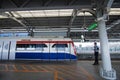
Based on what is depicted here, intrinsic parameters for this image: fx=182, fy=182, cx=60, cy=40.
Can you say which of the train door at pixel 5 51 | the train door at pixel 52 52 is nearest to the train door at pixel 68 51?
the train door at pixel 52 52

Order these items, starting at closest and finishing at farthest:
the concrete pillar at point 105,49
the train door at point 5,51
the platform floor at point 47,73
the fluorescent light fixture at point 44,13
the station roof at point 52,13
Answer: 1. the platform floor at point 47,73
2. the concrete pillar at point 105,49
3. the station roof at point 52,13
4. the fluorescent light fixture at point 44,13
5. the train door at point 5,51

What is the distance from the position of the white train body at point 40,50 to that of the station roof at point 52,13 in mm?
2145

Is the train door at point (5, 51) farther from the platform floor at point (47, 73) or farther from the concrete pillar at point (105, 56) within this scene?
the concrete pillar at point (105, 56)

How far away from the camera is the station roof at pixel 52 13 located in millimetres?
10852

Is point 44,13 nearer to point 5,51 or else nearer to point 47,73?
point 5,51

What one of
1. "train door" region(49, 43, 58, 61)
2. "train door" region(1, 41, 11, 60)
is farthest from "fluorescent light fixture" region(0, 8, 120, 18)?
"train door" region(1, 41, 11, 60)

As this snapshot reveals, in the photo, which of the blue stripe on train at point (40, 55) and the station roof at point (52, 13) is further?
the blue stripe on train at point (40, 55)

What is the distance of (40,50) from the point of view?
685 inches

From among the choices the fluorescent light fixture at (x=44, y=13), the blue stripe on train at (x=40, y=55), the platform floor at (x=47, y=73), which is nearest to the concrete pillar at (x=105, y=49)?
the platform floor at (x=47, y=73)

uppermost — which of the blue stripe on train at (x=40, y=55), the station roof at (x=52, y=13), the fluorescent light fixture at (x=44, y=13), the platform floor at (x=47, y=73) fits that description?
the fluorescent light fixture at (x=44, y=13)

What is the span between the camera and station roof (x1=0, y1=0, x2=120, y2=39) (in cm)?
1085

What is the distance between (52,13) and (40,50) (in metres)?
4.05

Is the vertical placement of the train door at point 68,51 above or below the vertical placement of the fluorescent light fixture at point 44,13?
below

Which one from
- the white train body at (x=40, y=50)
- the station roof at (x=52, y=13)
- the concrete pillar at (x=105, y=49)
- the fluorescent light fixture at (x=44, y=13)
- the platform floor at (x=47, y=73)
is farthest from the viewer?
the white train body at (x=40, y=50)
